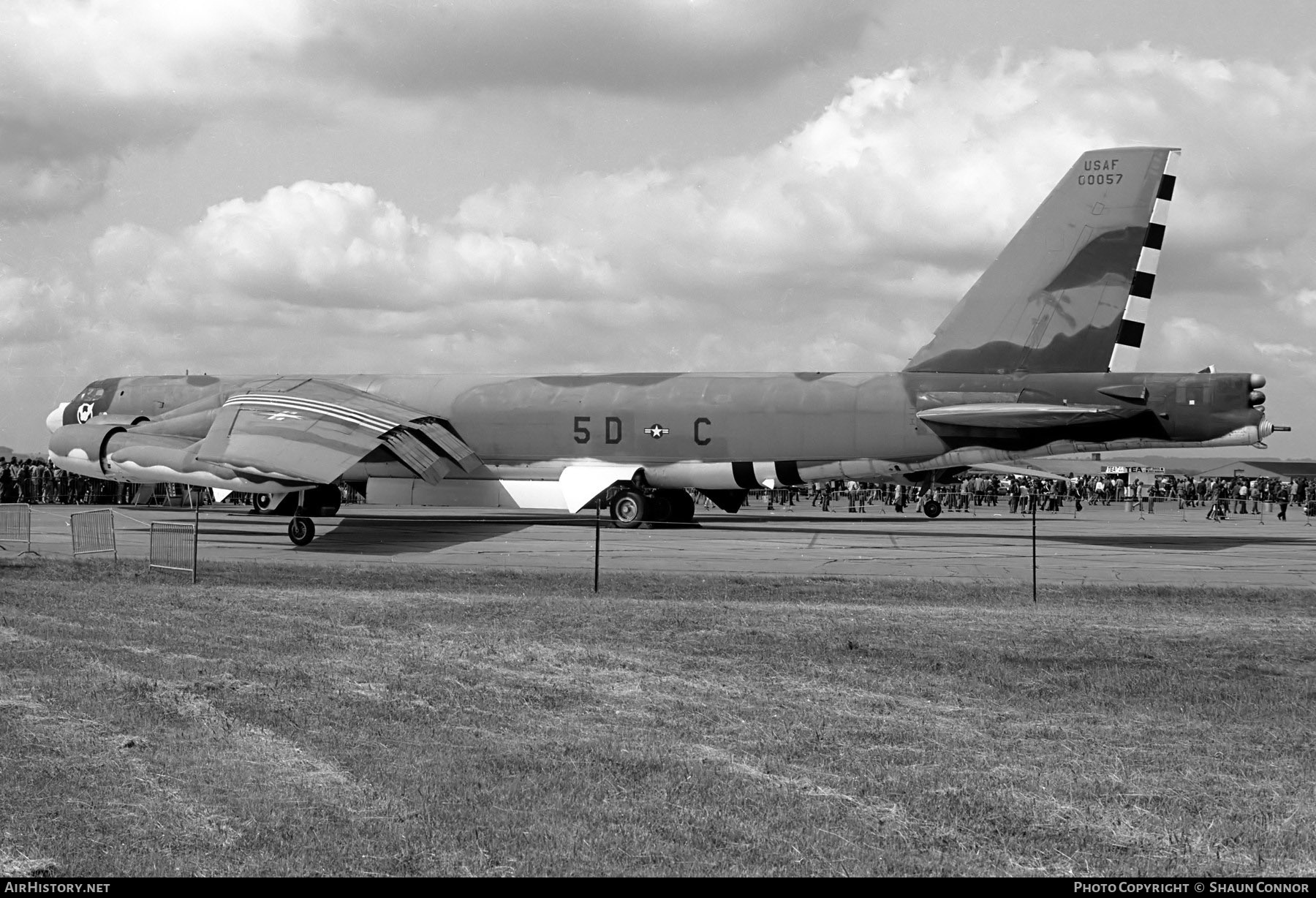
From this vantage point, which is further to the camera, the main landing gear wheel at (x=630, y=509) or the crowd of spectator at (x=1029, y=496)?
the crowd of spectator at (x=1029, y=496)

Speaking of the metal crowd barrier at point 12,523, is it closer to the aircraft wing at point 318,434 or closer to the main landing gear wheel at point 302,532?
the aircraft wing at point 318,434

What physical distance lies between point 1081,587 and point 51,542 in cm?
1884

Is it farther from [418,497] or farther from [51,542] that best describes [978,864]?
[418,497]

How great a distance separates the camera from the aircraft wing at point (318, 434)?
24.2m

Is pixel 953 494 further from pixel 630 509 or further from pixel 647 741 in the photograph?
pixel 647 741

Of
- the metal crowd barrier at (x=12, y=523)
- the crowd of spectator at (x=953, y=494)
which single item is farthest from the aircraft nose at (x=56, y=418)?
the metal crowd barrier at (x=12, y=523)

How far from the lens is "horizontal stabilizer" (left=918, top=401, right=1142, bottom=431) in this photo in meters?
24.3

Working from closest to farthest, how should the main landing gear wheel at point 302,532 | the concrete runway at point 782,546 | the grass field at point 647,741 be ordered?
the grass field at point 647,741, the concrete runway at point 782,546, the main landing gear wheel at point 302,532

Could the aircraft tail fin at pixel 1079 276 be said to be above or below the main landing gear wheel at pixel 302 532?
above

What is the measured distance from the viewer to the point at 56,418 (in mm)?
34969

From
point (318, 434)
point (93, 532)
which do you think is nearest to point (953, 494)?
point (318, 434)

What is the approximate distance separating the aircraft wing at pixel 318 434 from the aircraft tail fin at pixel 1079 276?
12232mm

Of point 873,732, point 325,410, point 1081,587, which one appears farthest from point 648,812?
point 325,410

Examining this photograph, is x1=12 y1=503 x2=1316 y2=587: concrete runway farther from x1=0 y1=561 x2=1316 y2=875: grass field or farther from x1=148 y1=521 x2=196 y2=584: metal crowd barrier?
→ x1=0 y1=561 x2=1316 y2=875: grass field
